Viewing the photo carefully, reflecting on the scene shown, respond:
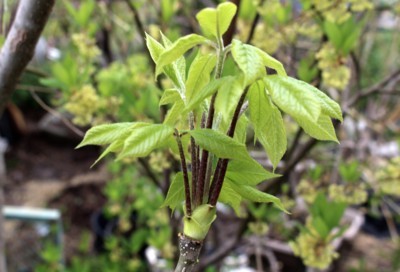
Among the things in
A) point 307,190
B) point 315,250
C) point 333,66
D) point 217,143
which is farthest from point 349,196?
point 217,143

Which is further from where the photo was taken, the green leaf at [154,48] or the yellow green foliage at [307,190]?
the yellow green foliage at [307,190]

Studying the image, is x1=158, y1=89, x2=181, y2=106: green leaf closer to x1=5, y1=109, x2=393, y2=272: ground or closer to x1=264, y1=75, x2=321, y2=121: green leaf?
x1=264, y1=75, x2=321, y2=121: green leaf

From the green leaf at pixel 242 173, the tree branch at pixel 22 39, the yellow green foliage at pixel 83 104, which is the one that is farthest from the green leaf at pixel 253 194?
the yellow green foliage at pixel 83 104

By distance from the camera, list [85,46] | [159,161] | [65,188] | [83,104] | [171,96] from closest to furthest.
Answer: [171,96] < [159,161] < [83,104] < [85,46] < [65,188]

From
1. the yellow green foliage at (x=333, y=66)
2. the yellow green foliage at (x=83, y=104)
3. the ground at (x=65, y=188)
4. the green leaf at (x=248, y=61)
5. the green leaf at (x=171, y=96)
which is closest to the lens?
the green leaf at (x=248, y=61)

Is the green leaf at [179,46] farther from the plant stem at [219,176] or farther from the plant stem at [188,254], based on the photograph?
the plant stem at [188,254]

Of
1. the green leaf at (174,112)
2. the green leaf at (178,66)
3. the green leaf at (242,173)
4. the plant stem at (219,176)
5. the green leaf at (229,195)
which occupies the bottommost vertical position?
the green leaf at (229,195)

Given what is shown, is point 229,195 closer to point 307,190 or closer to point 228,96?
point 228,96
